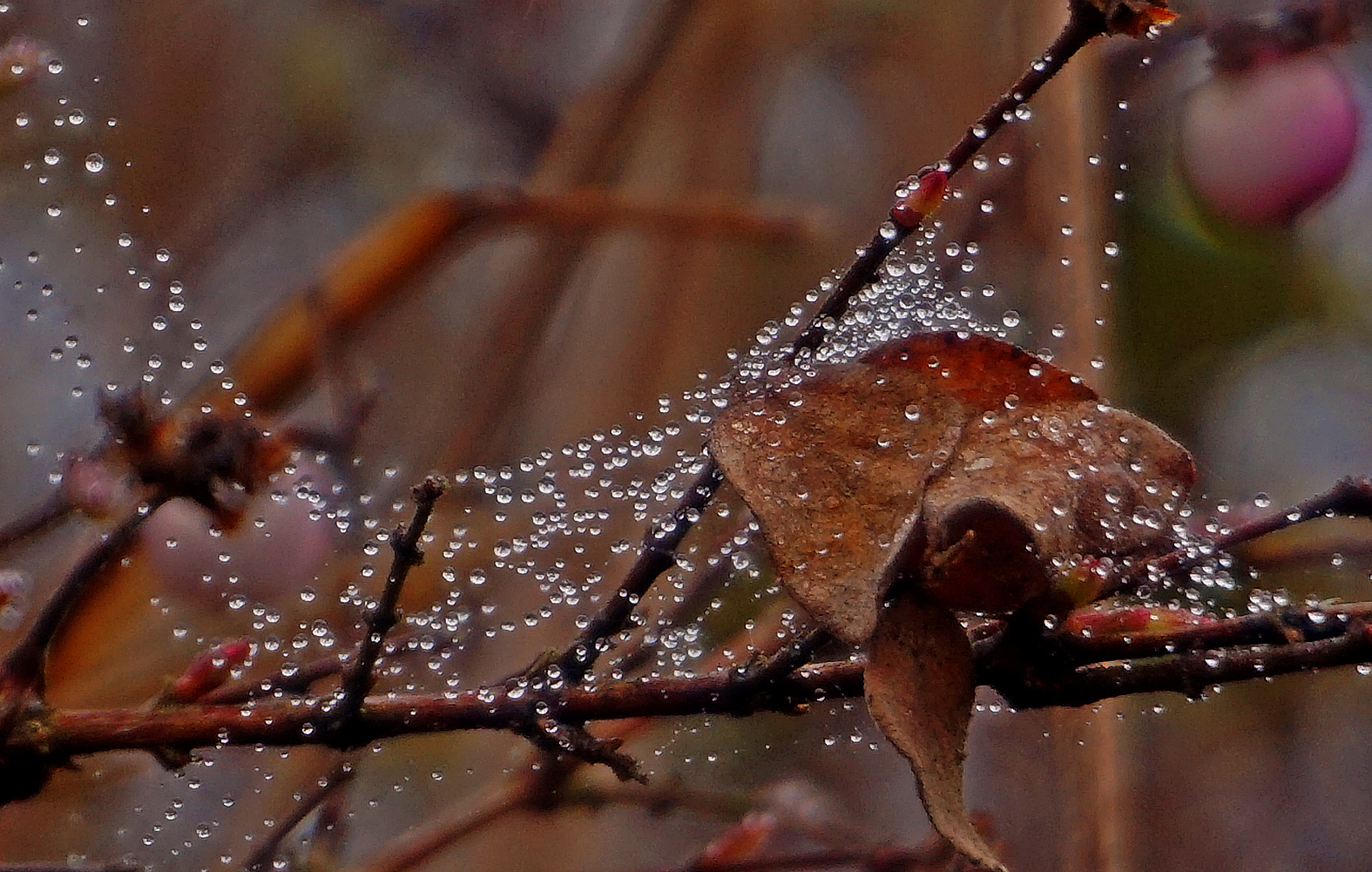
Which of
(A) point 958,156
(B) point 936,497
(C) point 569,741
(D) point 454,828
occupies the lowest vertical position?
(D) point 454,828

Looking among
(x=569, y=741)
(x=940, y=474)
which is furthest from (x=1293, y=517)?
(x=569, y=741)

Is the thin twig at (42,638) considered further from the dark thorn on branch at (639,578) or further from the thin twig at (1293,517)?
the thin twig at (1293,517)

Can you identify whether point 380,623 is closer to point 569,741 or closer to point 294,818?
point 569,741

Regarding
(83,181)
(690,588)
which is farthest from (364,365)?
(690,588)

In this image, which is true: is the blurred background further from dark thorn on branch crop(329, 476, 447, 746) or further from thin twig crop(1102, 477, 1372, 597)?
thin twig crop(1102, 477, 1372, 597)

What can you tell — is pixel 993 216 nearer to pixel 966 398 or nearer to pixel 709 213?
pixel 709 213

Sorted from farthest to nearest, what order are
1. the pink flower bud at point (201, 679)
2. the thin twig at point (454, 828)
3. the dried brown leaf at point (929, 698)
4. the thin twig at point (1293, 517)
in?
1. the thin twig at point (454, 828)
2. the pink flower bud at point (201, 679)
3. the thin twig at point (1293, 517)
4. the dried brown leaf at point (929, 698)

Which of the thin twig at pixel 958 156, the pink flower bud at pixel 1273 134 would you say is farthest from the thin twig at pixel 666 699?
the pink flower bud at pixel 1273 134
